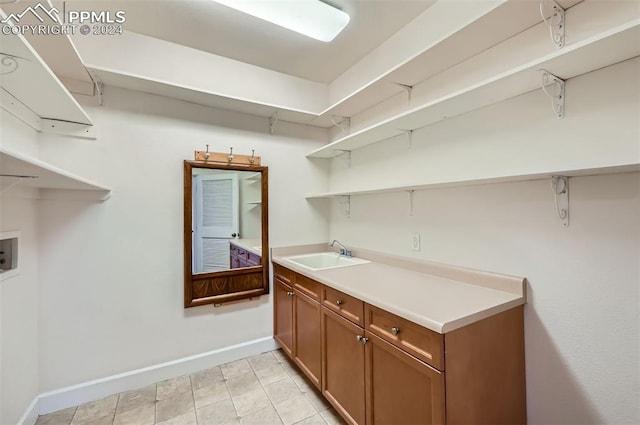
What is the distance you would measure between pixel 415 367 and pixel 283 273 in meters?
1.48

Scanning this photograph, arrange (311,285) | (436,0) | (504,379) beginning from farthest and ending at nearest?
(311,285) → (436,0) → (504,379)

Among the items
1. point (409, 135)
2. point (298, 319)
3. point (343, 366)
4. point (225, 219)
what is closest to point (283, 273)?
point (298, 319)

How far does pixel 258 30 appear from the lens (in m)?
1.91

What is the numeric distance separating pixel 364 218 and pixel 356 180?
37 centimetres

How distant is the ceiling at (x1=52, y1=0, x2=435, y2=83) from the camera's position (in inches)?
66.9

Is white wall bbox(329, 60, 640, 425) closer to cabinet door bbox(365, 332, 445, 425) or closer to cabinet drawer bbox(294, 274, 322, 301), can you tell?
cabinet door bbox(365, 332, 445, 425)

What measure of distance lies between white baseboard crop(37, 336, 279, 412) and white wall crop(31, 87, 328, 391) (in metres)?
0.05

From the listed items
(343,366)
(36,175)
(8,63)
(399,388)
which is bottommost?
(343,366)

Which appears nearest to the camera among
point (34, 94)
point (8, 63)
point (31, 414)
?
point (8, 63)

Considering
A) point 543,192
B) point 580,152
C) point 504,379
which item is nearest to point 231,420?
point 504,379

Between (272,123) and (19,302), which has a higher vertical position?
(272,123)

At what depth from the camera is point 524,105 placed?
1372 millimetres

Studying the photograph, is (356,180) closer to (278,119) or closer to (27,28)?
(278,119)

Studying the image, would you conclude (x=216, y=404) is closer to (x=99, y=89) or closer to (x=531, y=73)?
(x=99, y=89)
